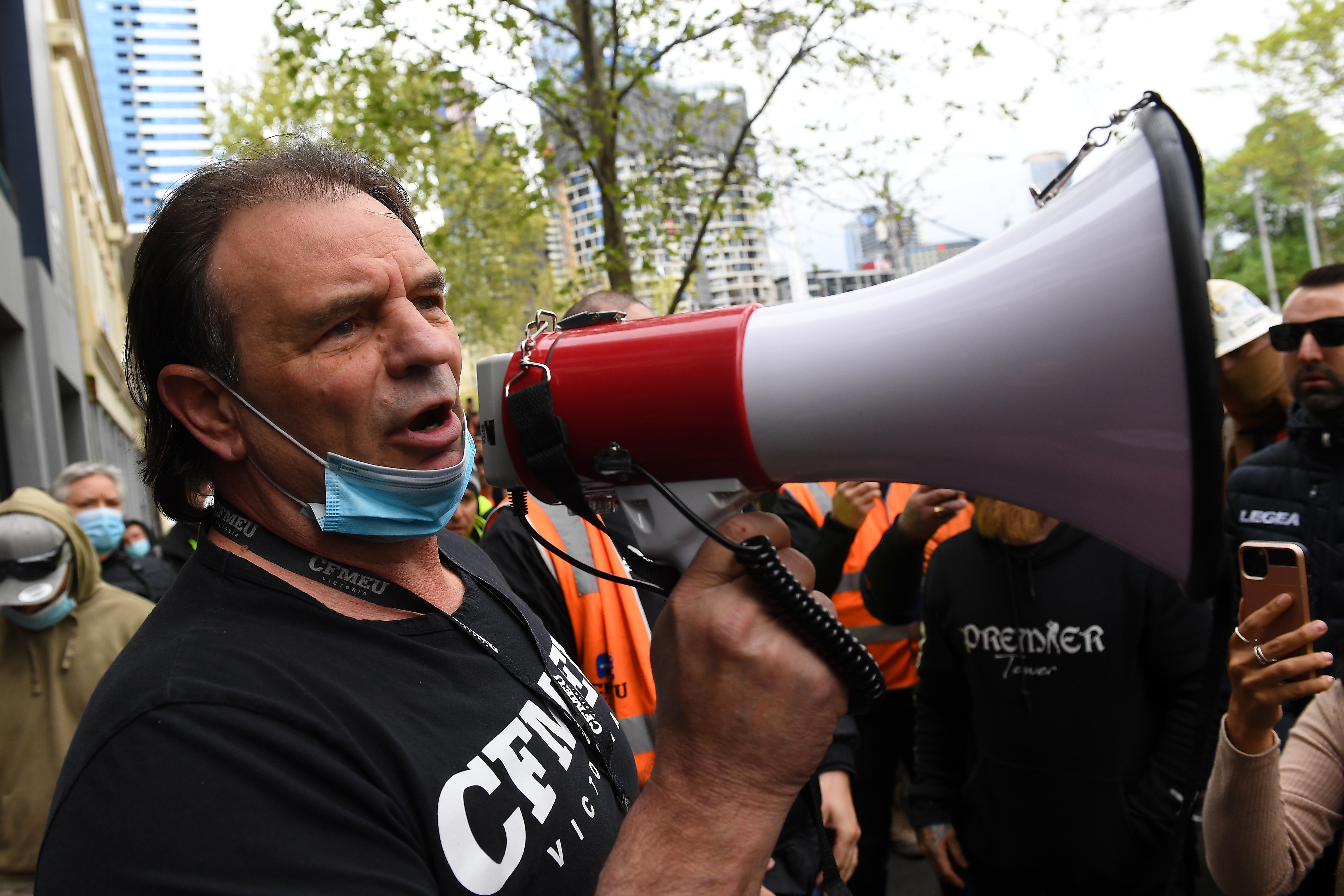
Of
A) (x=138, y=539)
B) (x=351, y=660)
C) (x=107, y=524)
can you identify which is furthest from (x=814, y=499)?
(x=138, y=539)

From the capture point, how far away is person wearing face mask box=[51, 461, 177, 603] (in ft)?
17.2

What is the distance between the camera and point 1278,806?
1.76 meters

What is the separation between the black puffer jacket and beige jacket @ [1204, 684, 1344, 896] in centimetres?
76

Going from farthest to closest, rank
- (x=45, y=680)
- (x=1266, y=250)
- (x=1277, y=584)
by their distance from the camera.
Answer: (x=1266, y=250) → (x=45, y=680) → (x=1277, y=584)

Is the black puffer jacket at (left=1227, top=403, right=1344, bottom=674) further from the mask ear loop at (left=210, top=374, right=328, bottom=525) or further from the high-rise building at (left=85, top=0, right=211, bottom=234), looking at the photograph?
the high-rise building at (left=85, top=0, right=211, bottom=234)

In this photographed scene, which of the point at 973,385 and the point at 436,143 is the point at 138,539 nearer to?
the point at 436,143

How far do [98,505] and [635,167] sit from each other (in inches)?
190

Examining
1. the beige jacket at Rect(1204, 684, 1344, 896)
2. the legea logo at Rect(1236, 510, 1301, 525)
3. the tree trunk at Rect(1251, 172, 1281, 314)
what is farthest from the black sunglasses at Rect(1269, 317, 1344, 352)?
the tree trunk at Rect(1251, 172, 1281, 314)

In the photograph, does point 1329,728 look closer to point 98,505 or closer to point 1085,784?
point 1085,784

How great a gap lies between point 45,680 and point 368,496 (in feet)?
9.29

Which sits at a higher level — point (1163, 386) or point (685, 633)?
point (1163, 386)

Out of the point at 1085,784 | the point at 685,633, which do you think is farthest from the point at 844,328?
the point at 1085,784

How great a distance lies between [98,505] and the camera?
5.33 metres

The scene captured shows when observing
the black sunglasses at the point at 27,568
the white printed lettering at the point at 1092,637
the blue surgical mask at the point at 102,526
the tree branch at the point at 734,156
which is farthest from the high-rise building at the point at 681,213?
the white printed lettering at the point at 1092,637
